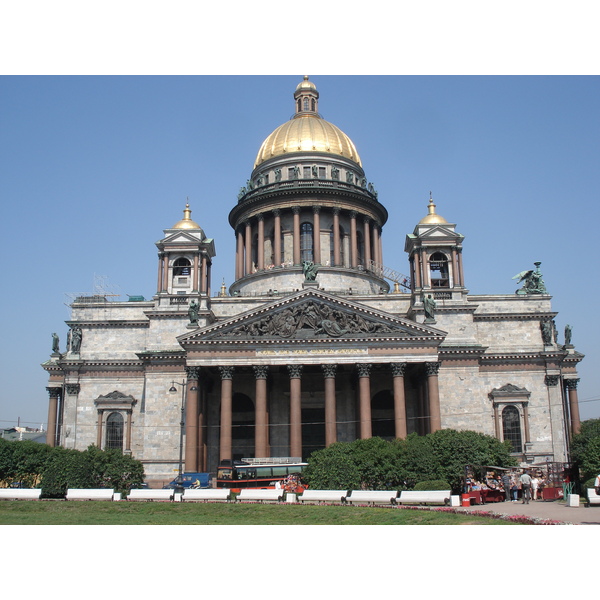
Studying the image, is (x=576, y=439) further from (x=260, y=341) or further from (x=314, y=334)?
(x=260, y=341)

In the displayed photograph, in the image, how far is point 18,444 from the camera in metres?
42.9

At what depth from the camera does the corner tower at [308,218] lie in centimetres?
6819

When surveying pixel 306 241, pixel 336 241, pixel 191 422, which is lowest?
pixel 191 422

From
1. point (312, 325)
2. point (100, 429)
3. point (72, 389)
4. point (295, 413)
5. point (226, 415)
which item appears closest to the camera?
point (295, 413)

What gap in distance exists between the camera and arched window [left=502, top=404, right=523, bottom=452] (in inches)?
2213

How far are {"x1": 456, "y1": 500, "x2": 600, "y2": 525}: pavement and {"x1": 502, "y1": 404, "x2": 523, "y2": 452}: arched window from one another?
23.5 m

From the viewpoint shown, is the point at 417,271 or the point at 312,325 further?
the point at 417,271

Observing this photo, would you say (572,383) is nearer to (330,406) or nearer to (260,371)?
(330,406)

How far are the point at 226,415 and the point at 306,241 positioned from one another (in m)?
25.8

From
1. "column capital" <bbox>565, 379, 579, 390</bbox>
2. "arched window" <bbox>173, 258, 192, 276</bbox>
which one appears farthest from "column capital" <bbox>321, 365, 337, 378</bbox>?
"column capital" <bbox>565, 379, 579, 390</bbox>

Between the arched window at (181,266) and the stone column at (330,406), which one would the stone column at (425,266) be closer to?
the stone column at (330,406)

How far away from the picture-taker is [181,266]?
201 feet

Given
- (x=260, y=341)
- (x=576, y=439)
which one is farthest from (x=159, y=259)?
(x=576, y=439)

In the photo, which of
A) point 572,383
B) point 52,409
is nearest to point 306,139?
point 572,383
